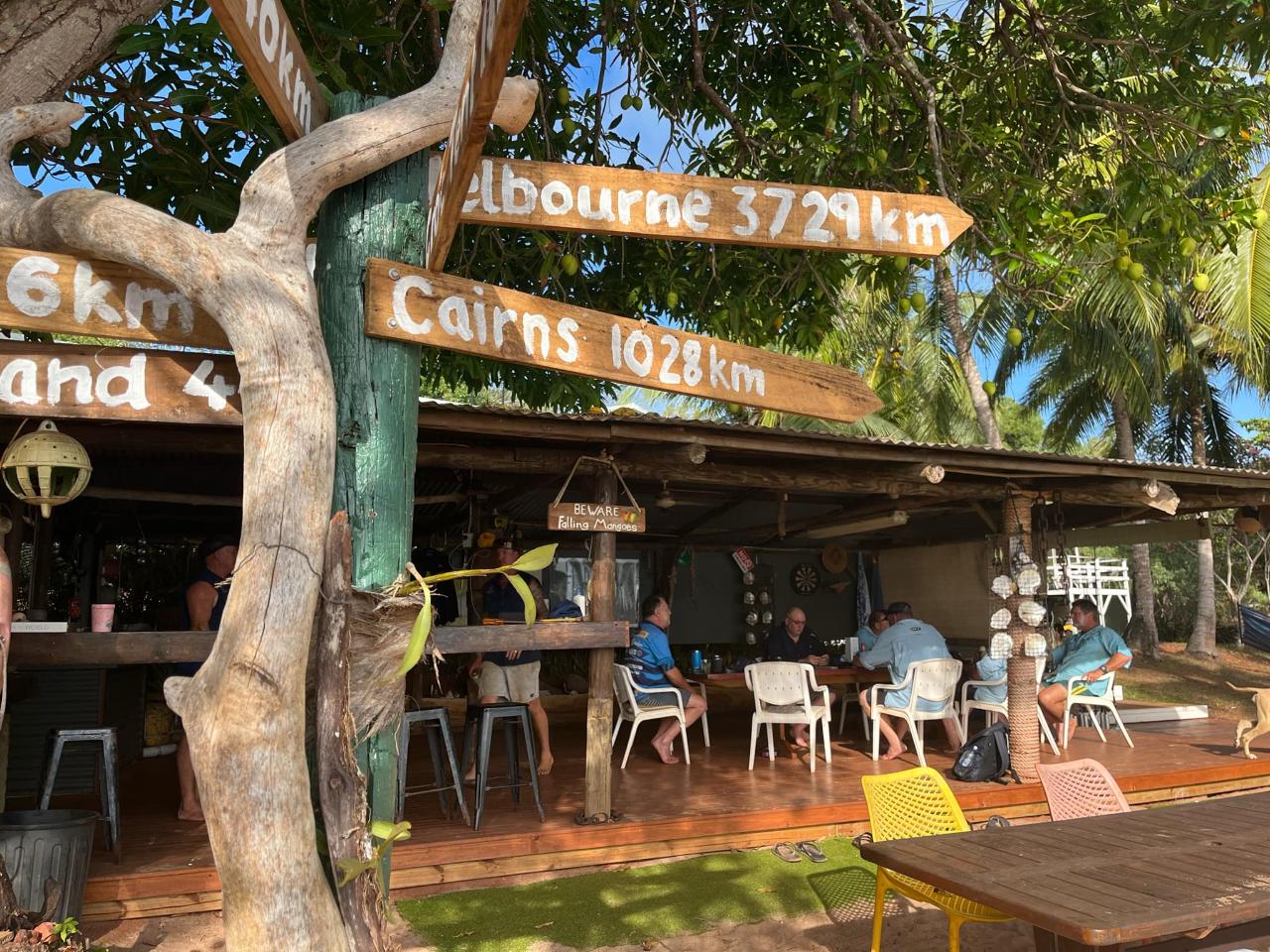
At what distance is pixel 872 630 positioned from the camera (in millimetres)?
9172

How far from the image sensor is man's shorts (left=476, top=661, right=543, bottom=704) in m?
6.49

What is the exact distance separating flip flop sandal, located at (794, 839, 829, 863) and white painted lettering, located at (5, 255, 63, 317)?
15.8 feet

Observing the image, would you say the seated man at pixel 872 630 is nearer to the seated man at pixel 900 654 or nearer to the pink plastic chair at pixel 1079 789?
the seated man at pixel 900 654

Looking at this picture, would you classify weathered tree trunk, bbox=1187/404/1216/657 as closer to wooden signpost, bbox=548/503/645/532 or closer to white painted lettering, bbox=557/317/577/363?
wooden signpost, bbox=548/503/645/532

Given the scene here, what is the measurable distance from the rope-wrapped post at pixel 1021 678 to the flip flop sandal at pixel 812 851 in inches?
74.4

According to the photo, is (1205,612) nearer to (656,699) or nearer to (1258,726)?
(1258,726)

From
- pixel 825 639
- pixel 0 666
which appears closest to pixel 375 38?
pixel 0 666

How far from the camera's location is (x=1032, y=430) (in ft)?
101

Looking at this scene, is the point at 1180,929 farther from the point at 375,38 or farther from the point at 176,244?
the point at 375,38

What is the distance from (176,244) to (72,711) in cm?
688

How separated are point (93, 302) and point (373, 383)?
0.63m

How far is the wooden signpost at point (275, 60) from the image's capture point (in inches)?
61.5

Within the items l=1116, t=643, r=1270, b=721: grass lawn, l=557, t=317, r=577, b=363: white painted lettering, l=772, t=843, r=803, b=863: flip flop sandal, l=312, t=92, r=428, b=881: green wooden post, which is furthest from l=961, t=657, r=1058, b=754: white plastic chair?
l=312, t=92, r=428, b=881: green wooden post

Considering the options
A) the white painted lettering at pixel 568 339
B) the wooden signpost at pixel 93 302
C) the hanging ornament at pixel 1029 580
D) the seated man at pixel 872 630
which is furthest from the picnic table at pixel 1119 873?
the seated man at pixel 872 630
